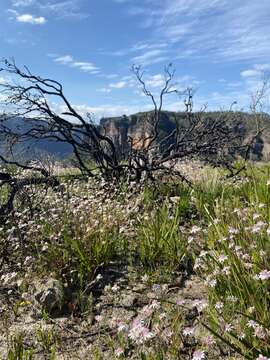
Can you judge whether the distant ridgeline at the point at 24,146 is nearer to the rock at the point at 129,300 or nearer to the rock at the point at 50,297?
the rock at the point at 50,297

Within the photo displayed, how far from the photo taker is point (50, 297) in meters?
3.83

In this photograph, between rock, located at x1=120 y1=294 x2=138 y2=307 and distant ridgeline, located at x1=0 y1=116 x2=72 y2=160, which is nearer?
rock, located at x1=120 y1=294 x2=138 y2=307

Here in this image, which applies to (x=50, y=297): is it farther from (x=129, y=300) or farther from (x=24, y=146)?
(x=24, y=146)

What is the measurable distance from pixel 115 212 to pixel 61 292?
5.78 feet

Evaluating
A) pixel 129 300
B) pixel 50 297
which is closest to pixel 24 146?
pixel 50 297

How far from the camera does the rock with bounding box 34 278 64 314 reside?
3.82m

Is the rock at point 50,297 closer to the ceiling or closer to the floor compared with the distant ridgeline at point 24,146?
closer to the floor

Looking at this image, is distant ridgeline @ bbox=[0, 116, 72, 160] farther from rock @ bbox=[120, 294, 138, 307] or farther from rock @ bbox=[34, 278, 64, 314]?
rock @ bbox=[120, 294, 138, 307]

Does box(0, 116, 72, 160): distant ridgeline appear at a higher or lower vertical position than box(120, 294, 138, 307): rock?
higher

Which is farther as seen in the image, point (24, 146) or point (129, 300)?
point (24, 146)

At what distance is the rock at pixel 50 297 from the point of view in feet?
12.5

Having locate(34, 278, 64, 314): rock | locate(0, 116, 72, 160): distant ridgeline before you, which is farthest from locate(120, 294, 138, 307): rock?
locate(0, 116, 72, 160): distant ridgeline

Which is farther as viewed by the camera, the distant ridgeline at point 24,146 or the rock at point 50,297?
the distant ridgeline at point 24,146

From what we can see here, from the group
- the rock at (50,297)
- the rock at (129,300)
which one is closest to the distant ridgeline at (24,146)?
the rock at (50,297)
